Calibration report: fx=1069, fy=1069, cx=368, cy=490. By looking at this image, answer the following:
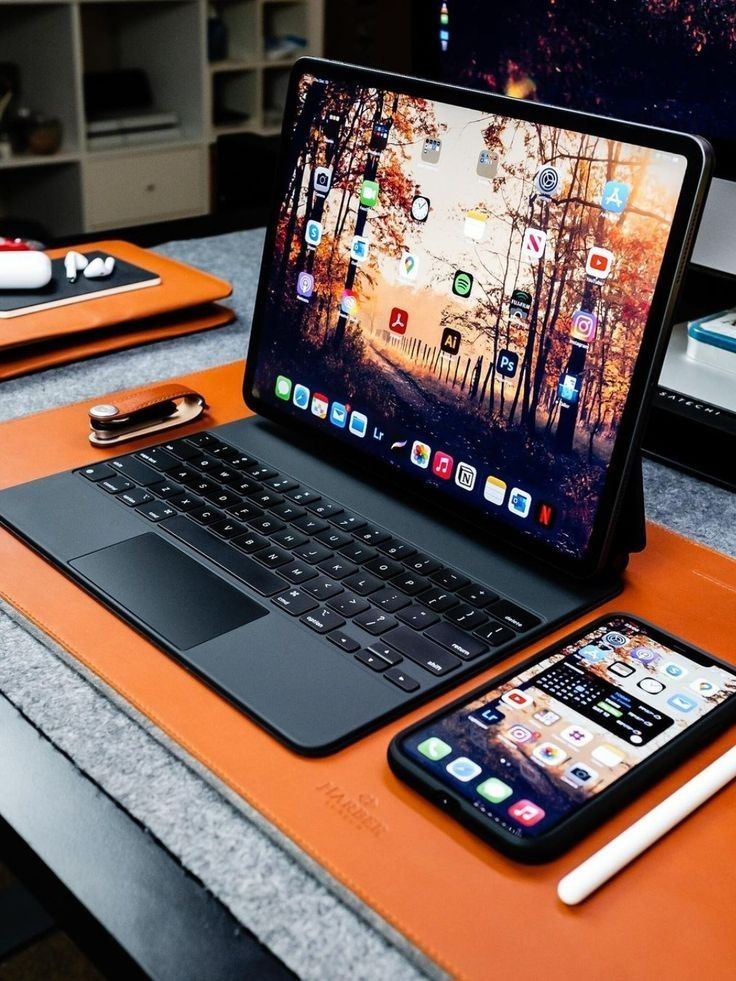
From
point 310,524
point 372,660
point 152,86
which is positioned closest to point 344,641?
point 372,660

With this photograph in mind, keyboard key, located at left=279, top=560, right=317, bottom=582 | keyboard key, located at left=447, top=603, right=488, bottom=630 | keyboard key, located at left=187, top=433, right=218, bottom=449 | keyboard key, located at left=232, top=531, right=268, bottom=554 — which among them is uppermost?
keyboard key, located at left=447, top=603, right=488, bottom=630

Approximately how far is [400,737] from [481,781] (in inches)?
1.6

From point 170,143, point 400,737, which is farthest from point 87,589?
point 170,143

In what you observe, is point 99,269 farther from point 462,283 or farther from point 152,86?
point 152,86

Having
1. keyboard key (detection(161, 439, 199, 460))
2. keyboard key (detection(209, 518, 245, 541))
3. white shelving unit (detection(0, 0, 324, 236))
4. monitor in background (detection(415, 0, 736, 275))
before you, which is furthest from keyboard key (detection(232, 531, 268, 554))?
white shelving unit (detection(0, 0, 324, 236))

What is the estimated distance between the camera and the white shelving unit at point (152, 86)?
105 inches

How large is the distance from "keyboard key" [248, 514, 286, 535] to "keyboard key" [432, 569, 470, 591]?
100 millimetres

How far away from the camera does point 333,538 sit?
61cm

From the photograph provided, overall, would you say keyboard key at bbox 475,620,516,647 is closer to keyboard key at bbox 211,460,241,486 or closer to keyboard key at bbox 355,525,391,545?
keyboard key at bbox 355,525,391,545

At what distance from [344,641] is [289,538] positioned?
11 cm

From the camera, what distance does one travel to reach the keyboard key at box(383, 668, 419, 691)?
0.49m

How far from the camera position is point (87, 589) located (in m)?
0.56

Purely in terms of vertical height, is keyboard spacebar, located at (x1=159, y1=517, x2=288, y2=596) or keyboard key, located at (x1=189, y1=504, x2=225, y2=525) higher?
keyboard spacebar, located at (x1=159, y1=517, x2=288, y2=596)

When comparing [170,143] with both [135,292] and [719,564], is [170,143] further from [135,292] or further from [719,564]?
[719,564]
